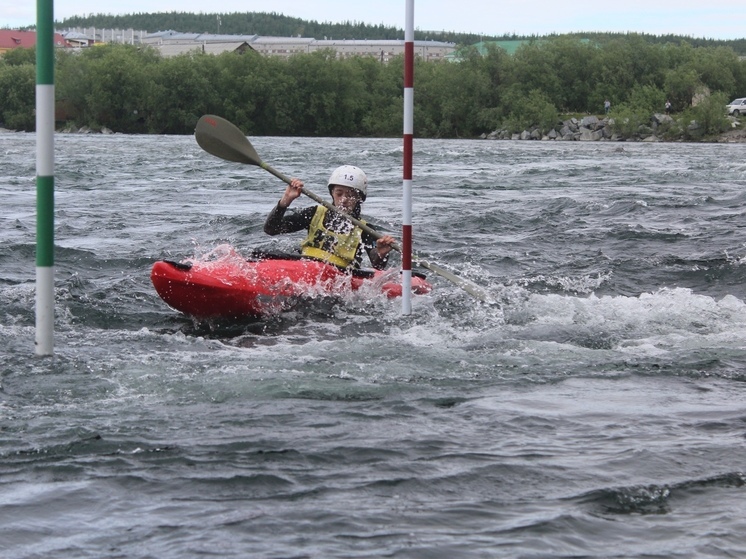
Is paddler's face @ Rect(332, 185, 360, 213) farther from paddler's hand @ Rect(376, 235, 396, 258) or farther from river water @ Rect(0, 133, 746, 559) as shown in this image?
river water @ Rect(0, 133, 746, 559)

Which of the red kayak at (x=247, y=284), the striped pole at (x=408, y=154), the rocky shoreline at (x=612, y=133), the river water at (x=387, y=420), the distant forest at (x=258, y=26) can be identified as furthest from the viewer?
the distant forest at (x=258, y=26)

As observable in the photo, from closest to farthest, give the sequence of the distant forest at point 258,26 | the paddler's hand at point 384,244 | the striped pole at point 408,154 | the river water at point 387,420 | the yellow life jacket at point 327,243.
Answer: the river water at point 387,420 < the striped pole at point 408,154 < the paddler's hand at point 384,244 < the yellow life jacket at point 327,243 < the distant forest at point 258,26

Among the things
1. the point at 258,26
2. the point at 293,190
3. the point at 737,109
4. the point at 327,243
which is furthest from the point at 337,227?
the point at 258,26

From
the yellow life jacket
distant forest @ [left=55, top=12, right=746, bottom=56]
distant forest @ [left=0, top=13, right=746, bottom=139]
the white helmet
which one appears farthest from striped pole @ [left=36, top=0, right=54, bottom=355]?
distant forest @ [left=55, top=12, right=746, bottom=56]

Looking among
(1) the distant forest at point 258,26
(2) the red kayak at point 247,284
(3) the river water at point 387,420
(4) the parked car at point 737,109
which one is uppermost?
(1) the distant forest at point 258,26

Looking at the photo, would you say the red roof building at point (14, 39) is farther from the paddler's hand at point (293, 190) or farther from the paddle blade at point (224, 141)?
the paddler's hand at point (293, 190)

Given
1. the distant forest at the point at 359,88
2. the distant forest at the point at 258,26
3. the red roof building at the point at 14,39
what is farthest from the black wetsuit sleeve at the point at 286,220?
the distant forest at the point at 258,26

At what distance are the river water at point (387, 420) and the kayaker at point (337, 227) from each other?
36 cm

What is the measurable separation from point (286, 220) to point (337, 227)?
0.33 m

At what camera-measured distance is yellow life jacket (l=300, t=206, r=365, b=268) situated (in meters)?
6.72

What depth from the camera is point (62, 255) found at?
8906mm

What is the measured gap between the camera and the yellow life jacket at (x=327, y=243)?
6.72 meters

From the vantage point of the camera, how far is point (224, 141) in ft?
23.1

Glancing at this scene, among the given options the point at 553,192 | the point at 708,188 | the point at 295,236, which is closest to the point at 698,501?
the point at 295,236
